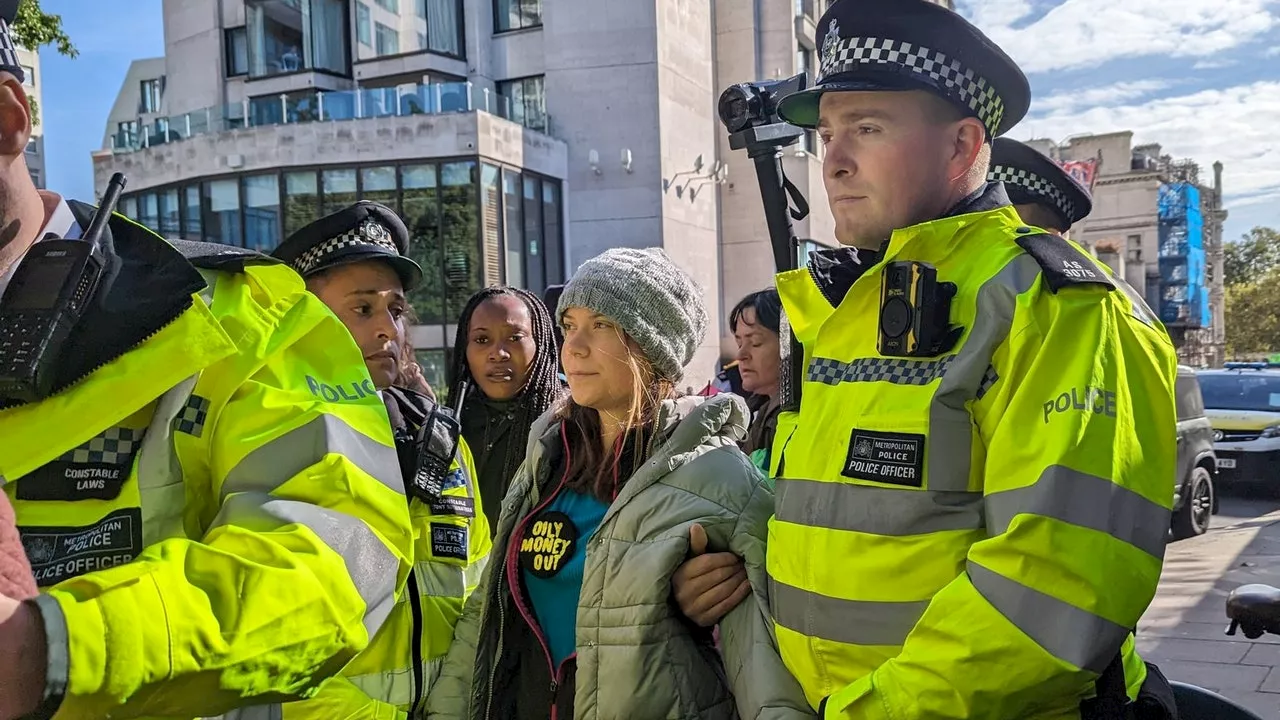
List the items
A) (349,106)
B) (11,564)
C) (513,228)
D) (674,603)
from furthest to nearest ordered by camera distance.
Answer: (513,228), (349,106), (674,603), (11,564)

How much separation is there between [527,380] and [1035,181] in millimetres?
2092

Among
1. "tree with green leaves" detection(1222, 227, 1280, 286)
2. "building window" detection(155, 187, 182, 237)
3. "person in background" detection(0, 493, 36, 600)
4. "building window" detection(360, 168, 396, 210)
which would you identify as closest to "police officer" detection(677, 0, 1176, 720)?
"person in background" detection(0, 493, 36, 600)

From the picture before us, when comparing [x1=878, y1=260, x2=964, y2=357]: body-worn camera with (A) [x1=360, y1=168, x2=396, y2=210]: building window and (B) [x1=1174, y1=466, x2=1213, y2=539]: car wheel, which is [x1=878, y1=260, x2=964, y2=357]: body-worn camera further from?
(A) [x1=360, y1=168, x2=396, y2=210]: building window

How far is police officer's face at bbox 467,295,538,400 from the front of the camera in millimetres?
3883


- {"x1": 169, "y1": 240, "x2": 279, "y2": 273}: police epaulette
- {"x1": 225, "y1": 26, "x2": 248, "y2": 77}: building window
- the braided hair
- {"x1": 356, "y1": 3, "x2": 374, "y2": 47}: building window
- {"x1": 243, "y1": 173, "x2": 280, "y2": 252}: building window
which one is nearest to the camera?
{"x1": 169, "y1": 240, "x2": 279, "y2": 273}: police epaulette

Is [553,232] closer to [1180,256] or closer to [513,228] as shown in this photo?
[513,228]

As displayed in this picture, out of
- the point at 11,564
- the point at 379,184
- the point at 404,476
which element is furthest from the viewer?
the point at 379,184

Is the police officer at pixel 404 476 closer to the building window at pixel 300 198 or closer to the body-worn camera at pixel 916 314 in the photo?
the body-worn camera at pixel 916 314

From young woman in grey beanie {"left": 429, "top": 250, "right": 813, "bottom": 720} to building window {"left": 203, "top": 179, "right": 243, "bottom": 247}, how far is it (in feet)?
65.8

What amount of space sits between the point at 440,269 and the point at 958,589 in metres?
19.9

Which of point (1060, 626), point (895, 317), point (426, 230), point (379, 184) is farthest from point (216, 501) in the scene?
point (379, 184)

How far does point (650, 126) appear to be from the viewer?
23.1 meters

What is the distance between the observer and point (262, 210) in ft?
67.9

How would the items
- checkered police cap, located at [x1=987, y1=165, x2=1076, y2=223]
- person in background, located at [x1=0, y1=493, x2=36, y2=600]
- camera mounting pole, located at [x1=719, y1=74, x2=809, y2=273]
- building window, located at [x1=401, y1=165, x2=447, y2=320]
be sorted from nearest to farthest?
person in background, located at [x1=0, y1=493, x2=36, y2=600], camera mounting pole, located at [x1=719, y1=74, x2=809, y2=273], checkered police cap, located at [x1=987, y1=165, x2=1076, y2=223], building window, located at [x1=401, y1=165, x2=447, y2=320]
